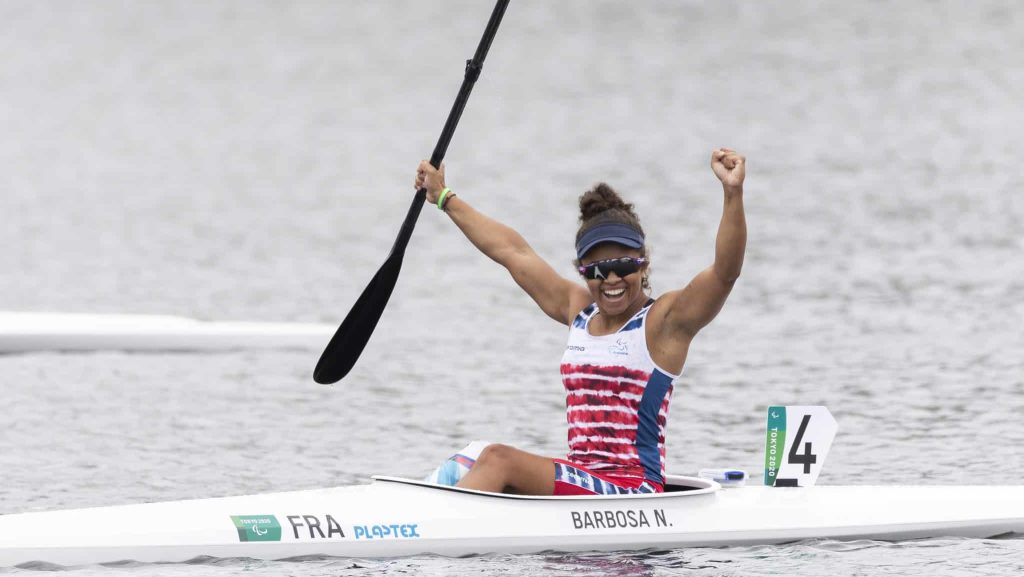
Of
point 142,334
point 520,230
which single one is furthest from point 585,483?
point 520,230

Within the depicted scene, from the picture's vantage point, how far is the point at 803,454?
34.7ft

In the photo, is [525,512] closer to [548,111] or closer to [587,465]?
[587,465]

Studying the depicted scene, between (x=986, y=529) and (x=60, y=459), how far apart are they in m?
7.01

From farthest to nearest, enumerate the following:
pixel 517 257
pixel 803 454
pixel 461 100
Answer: pixel 461 100 → pixel 803 454 → pixel 517 257

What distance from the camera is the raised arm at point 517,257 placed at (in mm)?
10312

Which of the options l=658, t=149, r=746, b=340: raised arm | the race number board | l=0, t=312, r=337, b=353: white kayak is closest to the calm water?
l=0, t=312, r=337, b=353: white kayak

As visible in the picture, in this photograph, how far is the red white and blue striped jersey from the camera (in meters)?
9.72

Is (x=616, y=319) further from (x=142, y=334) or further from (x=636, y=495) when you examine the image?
(x=142, y=334)

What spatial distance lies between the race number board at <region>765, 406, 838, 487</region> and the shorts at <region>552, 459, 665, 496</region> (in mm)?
1057

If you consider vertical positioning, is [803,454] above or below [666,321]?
below

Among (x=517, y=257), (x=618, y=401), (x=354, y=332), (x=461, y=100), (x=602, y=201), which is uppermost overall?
(x=461, y=100)

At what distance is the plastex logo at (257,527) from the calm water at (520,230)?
18 centimetres

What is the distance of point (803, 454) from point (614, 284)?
171 centimetres

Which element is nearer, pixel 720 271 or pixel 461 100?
pixel 720 271
